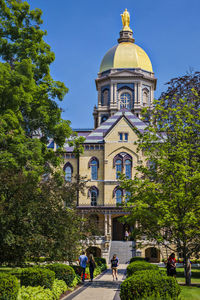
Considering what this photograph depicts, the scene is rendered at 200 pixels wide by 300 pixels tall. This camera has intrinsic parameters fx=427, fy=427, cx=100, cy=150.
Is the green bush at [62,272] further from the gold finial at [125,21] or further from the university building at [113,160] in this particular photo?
the gold finial at [125,21]

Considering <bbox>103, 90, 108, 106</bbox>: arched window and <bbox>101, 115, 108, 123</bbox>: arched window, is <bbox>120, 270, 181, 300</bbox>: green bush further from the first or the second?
<bbox>103, 90, 108, 106</bbox>: arched window

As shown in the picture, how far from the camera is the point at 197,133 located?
2334cm

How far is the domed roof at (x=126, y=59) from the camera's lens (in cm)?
6775

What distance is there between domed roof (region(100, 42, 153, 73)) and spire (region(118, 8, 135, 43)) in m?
3.13

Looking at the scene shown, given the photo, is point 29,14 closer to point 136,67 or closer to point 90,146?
point 90,146

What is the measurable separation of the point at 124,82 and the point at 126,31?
43.7 ft

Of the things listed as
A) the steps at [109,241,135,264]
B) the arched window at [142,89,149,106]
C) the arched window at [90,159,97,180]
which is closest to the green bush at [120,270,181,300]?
the steps at [109,241,135,264]

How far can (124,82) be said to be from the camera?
216 ft

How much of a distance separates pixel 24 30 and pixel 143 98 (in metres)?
42.6

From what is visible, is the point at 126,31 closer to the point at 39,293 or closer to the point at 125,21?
the point at 125,21

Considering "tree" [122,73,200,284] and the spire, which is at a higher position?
the spire

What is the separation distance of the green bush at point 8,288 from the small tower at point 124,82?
54419 mm

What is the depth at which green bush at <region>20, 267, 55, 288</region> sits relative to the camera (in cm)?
1497

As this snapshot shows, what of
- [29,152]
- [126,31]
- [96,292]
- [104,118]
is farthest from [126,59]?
[96,292]
